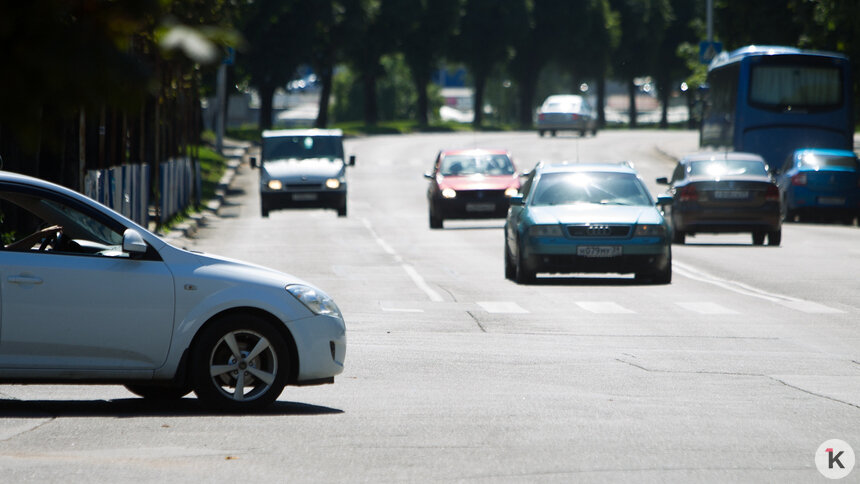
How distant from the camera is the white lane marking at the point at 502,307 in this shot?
1558 cm

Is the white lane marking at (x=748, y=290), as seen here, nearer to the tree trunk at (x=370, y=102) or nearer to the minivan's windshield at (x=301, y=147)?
the minivan's windshield at (x=301, y=147)

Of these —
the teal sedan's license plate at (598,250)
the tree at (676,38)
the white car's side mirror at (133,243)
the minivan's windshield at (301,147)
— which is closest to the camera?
the white car's side mirror at (133,243)

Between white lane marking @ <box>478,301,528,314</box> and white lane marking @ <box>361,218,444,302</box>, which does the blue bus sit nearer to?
white lane marking @ <box>361,218,444,302</box>

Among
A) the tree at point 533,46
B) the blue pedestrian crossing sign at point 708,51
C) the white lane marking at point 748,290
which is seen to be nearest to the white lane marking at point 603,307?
the white lane marking at point 748,290

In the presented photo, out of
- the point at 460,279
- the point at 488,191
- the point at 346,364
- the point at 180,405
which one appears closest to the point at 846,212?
the point at 488,191

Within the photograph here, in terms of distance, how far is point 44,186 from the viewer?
8523mm

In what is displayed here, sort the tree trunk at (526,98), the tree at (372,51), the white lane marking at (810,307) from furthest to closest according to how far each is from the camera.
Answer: the tree trunk at (526,98)
the tree at (372,51)
the white lane marking at (810,307)

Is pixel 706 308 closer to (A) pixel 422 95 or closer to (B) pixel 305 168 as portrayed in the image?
(B) pixel 305 168

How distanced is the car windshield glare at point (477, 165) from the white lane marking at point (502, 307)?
50.1 ft

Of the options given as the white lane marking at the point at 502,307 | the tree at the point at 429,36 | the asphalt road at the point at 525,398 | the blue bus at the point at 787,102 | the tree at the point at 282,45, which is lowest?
the white lane marking at the point at 502,307

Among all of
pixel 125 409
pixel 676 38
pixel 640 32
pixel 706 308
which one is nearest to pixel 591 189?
pixel 706 308

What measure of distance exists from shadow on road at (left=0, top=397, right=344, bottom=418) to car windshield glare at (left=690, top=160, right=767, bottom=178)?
59.3 ft

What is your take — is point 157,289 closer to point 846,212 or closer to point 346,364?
point 346,364

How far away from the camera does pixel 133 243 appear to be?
830 centimetres
